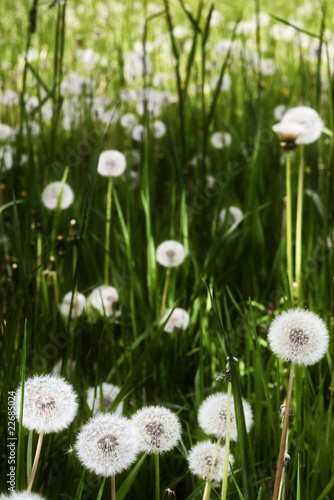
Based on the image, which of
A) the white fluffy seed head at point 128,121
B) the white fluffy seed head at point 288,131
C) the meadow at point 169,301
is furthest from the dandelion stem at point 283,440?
the white fluffy seed head at point 128,121

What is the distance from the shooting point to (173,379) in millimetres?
1219

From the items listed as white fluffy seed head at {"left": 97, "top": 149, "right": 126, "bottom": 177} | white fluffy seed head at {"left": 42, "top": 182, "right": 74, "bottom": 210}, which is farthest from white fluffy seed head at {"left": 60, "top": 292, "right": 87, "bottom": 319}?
white fluffy seed head at {"left": 97, "top": 149, "right": 126, "bottom": 177}

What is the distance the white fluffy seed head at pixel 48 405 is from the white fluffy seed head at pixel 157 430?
98 millimetres

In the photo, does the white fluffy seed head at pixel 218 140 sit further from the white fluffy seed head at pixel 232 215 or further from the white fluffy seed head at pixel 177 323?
the white fluffy seed head at pixel 177 323

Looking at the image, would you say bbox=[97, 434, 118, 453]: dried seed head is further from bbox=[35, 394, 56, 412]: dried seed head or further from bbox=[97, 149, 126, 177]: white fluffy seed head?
bbox=[97, 149, 126, 177]: white fluffy seed head

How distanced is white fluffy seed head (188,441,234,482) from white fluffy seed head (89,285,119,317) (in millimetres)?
657

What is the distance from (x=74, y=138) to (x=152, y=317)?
3.73 ft

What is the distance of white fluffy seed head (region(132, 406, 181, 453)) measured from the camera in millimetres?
738

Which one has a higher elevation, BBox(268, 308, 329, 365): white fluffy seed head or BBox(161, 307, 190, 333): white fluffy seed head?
BBox(161, 307, 190, 333): white fluffy seed head

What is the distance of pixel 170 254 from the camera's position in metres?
1.46

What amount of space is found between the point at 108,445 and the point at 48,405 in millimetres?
97

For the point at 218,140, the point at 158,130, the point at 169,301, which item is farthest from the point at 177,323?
the point at 158,130

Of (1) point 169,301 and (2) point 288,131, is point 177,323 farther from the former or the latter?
(2) point 288,131

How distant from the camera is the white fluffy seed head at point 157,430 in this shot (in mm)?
738
